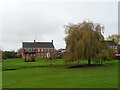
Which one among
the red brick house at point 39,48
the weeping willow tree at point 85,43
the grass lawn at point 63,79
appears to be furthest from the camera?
the red brick house at point 39,48

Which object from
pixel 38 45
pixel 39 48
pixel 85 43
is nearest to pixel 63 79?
pixel 85 43

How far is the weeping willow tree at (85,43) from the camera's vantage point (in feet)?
80.0

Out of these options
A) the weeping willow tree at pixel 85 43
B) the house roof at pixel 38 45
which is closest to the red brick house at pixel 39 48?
the house roof at pixel 38 45

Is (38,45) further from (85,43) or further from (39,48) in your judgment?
(85,43)

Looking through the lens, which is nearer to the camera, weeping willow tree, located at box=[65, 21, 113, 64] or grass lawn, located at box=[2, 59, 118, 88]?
grass lawn, located at box=[2, 59, 118, 88]

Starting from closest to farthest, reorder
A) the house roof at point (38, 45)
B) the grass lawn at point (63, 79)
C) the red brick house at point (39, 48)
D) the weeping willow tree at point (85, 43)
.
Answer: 1. the grass lawn at point (63, 79)
2. the weeping willow tree at point (85, 43)
3. the red brick house at point (39, 48)
4. the house roof at point (38, 45)

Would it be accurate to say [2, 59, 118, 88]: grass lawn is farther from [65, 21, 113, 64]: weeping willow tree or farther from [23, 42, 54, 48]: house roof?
[23, 42, 54, 48]: house roof

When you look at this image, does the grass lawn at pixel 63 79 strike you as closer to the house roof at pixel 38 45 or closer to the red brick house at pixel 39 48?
the red brick house at pixel 39 48

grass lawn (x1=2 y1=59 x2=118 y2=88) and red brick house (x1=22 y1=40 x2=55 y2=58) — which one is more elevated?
red brick house (x1=22 y1=40 x2=55 y2=58)

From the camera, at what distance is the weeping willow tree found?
80.0 ft

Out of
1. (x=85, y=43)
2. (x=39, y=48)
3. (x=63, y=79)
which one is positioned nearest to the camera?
(x=63, y=79)

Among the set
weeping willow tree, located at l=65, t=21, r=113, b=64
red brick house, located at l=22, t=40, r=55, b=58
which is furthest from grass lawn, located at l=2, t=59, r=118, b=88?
Result: red brick house, located at l=22, t=40, r=55, b=58

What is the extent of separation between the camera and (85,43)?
24.5 metres

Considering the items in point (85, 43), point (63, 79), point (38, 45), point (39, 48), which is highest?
point (38, 45)
